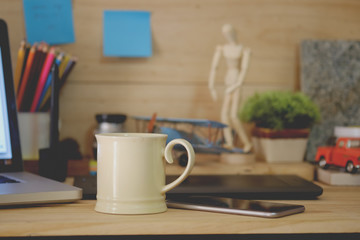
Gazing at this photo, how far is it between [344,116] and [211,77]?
0.35m

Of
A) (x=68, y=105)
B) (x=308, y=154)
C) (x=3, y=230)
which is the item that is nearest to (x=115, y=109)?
(x=68, y=105)

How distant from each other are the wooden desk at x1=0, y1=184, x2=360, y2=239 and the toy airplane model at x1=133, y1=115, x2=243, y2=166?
1.13 feet

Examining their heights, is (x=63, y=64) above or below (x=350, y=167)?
above

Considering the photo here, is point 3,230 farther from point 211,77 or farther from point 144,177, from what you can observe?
point 211,77

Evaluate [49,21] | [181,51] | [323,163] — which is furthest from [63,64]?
[323,163]

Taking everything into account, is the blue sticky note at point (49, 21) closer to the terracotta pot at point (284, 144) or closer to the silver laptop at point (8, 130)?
the silver laptop at point (8, 130)

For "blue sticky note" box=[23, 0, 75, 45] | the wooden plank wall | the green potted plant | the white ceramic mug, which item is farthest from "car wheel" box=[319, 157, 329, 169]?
"blue sticky note" box=[23, 0, 75, 45]

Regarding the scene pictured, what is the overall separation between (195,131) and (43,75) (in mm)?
334

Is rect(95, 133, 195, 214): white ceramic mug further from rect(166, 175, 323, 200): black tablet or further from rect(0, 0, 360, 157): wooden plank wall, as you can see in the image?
rect(0, 0, 360, 157): wooden plank wall

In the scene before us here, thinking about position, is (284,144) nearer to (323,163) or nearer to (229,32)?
(323,163)

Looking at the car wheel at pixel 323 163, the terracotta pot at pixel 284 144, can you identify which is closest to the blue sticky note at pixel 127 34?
the terracotta pot at pixel 284 144

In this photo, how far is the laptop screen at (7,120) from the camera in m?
0.74

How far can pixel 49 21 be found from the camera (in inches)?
40.6

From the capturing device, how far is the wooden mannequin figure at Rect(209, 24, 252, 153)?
98 centimetres
